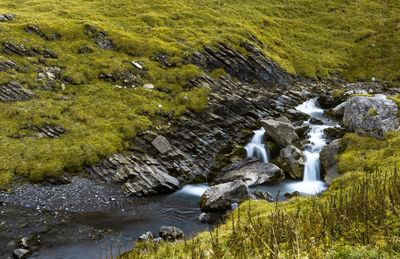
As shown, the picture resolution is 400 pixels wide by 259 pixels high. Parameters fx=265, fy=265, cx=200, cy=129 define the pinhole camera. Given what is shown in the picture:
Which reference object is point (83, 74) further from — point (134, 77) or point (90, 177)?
point (90, 177)

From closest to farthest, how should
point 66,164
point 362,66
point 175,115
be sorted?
1. point 66,164
2. point 175,115
3. point 362,66

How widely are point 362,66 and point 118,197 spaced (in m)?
58.3

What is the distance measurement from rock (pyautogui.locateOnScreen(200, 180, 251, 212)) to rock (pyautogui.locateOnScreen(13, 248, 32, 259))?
33.4 feet

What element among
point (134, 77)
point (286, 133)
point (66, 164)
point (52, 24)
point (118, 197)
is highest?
point (52, 24)

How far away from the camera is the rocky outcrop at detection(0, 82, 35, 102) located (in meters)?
24.7

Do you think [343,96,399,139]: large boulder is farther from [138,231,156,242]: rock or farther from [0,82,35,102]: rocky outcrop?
[0,82,35,102]: rocky outcrop

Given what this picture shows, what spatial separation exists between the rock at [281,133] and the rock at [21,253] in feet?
72.1

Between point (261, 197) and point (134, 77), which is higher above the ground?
point (134, 77)

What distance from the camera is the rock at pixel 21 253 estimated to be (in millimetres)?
12555

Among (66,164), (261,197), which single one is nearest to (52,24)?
(66,164)

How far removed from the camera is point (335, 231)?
586 centimetres

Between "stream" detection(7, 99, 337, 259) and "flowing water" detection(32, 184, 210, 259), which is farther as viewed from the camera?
"stream" detection(7, 99, 337, 259)

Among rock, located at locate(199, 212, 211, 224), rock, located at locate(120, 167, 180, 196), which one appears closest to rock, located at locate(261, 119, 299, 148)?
rock, located at locate(120, 167, 180, 196)

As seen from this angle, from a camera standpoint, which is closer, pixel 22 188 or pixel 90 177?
pixel 22 188
